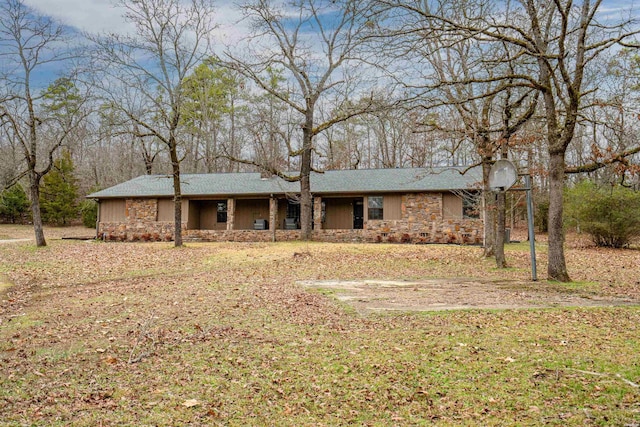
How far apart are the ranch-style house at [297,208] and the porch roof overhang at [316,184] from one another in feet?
0.16

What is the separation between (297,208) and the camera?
25.2 metres

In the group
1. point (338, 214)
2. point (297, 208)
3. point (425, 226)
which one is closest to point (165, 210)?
point (297, 208)

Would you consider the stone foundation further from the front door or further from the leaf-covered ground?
the leaf-covered ground

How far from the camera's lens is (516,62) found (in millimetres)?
9719

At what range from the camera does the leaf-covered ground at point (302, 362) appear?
Result: 336 cm

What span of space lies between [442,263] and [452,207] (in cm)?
873

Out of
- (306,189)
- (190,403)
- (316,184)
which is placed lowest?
(190,403)

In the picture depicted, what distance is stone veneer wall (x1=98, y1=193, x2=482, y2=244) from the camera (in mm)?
21028

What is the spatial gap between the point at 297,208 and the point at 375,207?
190 inches

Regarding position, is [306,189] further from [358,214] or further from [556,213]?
[556,213]

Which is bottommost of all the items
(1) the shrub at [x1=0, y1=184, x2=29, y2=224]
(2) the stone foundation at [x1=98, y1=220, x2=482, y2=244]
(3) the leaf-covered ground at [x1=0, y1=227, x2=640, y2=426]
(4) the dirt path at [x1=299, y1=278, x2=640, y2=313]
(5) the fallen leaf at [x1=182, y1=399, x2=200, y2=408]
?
(5) the fallen leaf at [x1=182, y1=399, x2=200, y2=408]

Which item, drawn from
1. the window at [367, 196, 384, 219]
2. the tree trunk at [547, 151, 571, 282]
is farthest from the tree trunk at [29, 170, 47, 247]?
the tree trunk at [547, 151, 571, 282]

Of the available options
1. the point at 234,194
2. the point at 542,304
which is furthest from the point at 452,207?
the point at 542,304

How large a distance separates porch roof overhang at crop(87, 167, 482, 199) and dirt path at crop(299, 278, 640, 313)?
487 inches
